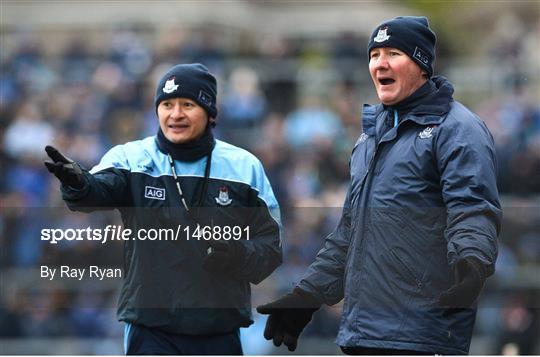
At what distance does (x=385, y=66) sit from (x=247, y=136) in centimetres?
734

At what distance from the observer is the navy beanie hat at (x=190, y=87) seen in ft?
22.0

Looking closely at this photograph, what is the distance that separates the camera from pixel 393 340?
5.84 meters

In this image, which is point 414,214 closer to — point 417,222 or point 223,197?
point 417,222

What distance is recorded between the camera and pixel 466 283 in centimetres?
557

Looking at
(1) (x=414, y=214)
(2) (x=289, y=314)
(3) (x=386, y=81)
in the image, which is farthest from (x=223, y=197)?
(1) (x=414, y=214)

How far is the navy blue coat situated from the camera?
5.75m

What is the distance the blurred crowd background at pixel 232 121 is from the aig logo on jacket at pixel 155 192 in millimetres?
481

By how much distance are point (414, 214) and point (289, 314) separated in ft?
2.86

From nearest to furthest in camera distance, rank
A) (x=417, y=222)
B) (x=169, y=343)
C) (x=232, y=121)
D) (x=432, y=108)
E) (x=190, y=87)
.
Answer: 1. (x=417, y=222)
2. (x=432, y=108)
3. (x=169, y=343)
4. (x=190, y=87)
5. (x=232, y=121)

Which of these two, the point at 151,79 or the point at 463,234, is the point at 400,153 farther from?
the point at 151,79

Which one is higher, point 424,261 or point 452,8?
point 452,8

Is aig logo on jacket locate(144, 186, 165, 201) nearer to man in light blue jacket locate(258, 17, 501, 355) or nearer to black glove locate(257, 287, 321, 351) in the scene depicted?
black glove locate(257, 287, 321, 351)

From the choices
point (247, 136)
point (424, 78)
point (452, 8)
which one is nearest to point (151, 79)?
point (247, 136)

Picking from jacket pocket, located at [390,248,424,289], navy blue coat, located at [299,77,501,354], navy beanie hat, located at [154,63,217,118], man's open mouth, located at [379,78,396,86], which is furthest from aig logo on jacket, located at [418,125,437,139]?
navy beanie hat, located at [154,63,217,118]
